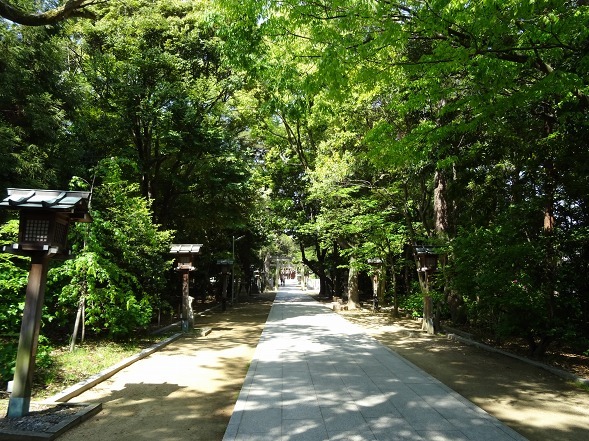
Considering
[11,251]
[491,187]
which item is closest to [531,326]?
[491,187]

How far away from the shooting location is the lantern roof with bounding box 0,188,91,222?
4.46 metres

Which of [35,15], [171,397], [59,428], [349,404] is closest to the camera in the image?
[59,428]

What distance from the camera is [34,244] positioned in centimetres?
451

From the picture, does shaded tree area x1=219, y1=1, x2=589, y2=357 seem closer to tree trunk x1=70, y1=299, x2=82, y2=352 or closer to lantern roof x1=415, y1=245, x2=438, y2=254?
lantern roof x1=415, y1=245, x2=438, y2=254

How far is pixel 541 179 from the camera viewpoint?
364 inches

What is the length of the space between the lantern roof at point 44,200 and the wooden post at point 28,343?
0.61 metres

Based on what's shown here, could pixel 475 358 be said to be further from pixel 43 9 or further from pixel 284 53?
pixel 43 9

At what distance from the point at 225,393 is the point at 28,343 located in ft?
9.04

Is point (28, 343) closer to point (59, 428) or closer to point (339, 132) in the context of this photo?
point (59, 428)

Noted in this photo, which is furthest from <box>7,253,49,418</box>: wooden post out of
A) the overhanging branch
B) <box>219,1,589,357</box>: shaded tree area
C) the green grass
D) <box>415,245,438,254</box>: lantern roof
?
<box>415,245,438,254</box>: lantern roof

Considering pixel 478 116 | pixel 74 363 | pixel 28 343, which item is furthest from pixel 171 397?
pixel 478 116

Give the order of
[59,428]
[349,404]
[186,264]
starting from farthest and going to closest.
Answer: [186,264] → [349,404] → [59,428]

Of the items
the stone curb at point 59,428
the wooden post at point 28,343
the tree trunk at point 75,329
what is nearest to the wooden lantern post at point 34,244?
the wooden post at point 28,343

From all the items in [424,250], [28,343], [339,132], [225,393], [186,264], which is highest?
[339,132]
